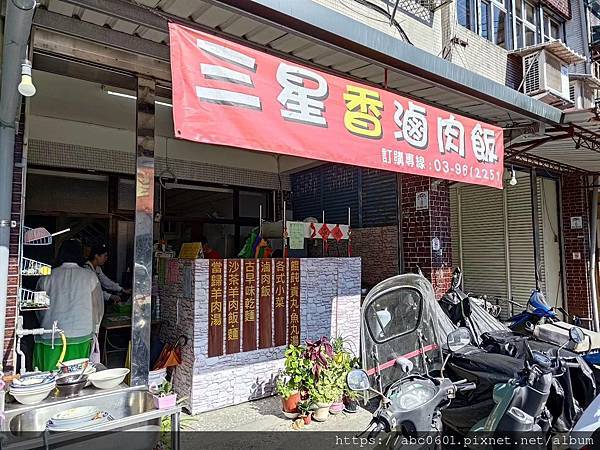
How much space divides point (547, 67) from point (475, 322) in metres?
4.66

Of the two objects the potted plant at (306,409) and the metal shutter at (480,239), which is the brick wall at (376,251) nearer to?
the potted plant at (306,409)

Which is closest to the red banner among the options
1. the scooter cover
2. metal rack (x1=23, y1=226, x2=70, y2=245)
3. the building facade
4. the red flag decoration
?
the building facade

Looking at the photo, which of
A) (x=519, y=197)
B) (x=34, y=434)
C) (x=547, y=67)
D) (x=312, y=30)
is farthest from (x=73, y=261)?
(x=519, y=197)

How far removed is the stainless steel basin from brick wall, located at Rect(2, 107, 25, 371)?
1.53 ft

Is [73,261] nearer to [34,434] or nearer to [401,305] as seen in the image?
[34,434]

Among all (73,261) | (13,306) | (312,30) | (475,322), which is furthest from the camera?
(475,322)

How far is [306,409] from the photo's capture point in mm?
3904

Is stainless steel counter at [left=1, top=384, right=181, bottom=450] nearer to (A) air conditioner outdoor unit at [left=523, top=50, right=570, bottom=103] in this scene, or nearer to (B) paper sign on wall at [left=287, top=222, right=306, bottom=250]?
(B) paper sign on wall at [left=287, top=222, right=306, bottom=250]

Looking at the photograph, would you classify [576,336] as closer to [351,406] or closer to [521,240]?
[351,406]

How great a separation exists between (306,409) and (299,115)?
2816 millimetres

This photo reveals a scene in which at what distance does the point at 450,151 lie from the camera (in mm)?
3895

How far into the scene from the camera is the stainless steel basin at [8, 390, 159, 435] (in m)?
2.49

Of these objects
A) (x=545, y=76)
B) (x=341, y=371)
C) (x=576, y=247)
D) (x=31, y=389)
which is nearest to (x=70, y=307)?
(x=31, y=389)

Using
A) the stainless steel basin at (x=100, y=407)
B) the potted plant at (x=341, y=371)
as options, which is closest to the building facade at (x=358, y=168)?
the stainless steel basin at (x=100, y=407)
